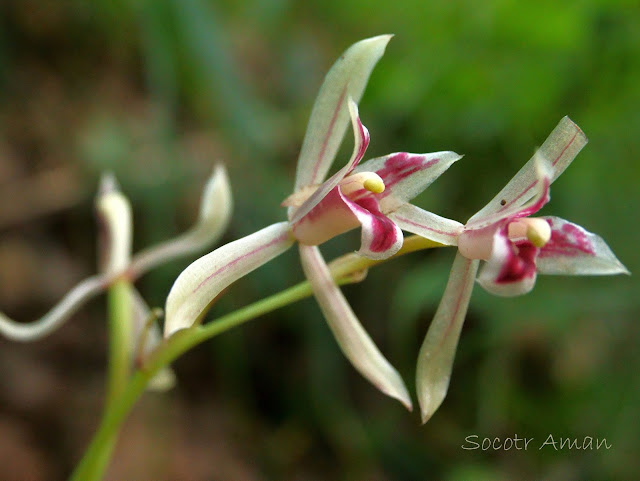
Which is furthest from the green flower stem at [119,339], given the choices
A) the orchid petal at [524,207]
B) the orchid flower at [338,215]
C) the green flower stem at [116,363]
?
the orchid petal at [524,207]

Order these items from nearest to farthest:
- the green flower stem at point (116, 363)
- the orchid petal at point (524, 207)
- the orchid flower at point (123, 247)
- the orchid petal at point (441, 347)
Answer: the orchid petal at point (524, 207)
the orchid petal at point (441, 347)
the green flower stem at point (116, 363)
the orchid flower at point (123, 247)

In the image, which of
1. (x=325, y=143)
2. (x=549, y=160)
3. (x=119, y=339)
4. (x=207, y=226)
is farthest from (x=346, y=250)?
(x=549, y=160)

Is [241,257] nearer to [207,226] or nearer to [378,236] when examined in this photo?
[378,236]

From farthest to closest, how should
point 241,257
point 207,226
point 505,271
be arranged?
point 207,226
point 241,257
point 505,271

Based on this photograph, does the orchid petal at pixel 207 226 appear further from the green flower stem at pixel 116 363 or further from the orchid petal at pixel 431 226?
the orchid petal at pixel 431 226

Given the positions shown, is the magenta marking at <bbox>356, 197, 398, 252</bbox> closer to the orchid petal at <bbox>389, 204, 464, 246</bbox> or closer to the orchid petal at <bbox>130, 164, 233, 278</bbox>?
the orchid petal at <bbox>389, 204, 464, 246</bbox>

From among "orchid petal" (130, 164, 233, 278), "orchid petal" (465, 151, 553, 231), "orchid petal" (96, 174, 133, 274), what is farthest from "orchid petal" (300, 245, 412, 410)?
"orchid petal" (96, 174, 133, 274)

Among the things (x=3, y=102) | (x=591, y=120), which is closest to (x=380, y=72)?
(x=591, y=120)
